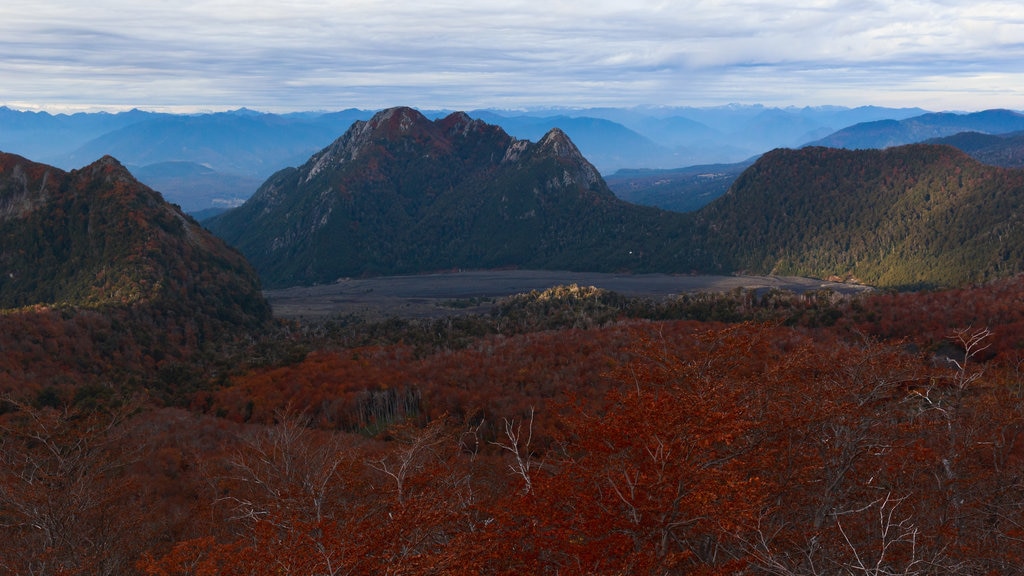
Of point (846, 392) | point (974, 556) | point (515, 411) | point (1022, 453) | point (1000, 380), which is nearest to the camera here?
point (974, 556)

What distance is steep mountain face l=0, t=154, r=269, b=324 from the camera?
4663 inches

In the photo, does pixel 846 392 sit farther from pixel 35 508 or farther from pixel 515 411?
pixel 515 411

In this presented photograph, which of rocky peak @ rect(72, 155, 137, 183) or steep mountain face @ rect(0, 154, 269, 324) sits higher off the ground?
rocky peak @ rect(72, 155, 137, 183)

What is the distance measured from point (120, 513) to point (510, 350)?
50772mm

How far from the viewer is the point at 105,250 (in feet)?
415

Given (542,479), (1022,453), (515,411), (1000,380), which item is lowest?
(515,411)

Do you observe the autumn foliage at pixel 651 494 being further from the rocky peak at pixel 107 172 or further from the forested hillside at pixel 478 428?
the rocky peak at pixel 107 172

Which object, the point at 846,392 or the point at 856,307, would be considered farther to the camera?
the point at 856,307

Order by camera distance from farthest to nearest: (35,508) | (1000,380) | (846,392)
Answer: (1000,380) < (35,508) < (846,392)

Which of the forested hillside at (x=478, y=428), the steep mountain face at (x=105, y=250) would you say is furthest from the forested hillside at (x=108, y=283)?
the forested hillside at (x=478, y=428)

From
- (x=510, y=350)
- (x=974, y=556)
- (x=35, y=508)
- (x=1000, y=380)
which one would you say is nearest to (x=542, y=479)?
(x=974, y=556)

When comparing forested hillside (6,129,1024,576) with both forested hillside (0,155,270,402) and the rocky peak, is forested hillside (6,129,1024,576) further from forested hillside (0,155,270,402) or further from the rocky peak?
the rocky peak

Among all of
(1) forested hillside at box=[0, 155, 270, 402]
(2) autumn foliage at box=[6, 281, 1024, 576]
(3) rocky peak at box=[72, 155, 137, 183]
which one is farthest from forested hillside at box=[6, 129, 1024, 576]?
(3) rocky peak at box=[72, 155, 137, 183]

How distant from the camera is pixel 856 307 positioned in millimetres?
87000
